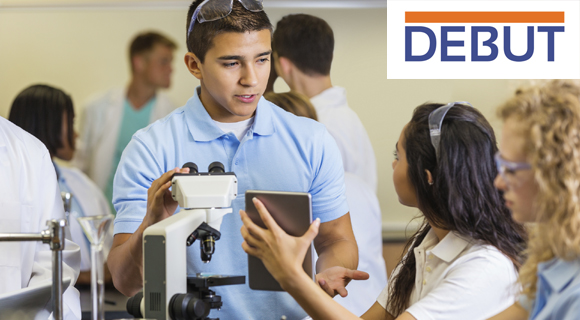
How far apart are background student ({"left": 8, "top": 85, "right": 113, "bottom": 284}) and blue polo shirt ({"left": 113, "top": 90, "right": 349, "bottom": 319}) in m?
1.71

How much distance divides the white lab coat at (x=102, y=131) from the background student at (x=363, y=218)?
79 centimetres

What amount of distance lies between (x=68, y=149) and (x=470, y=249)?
2480 mm

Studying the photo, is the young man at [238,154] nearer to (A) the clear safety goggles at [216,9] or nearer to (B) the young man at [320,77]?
(A) the clear safety goggles at [216,9]

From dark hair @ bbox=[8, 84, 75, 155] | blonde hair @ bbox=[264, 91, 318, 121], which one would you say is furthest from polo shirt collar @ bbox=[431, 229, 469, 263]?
dark hair @ bbox=[8, 84, 75, 155]

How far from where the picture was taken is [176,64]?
3170 mm

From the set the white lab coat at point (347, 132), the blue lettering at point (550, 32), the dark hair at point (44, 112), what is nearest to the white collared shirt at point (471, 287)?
the white lab coat at point (347, 132)

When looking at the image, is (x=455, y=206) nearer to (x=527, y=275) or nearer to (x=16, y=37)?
(x=527, y=275)

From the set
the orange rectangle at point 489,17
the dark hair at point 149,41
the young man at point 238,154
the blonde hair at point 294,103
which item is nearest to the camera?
the young man at point 238,154

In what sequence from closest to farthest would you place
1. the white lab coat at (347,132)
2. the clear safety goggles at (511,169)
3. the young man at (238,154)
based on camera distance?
1. the clear safety goggles at (511,169)
2. the young man at (238,154)
3. the white lab coat at (347,132)

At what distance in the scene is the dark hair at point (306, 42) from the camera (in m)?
3.00

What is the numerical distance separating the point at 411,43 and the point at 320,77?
497 mm

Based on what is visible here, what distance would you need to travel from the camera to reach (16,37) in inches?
124

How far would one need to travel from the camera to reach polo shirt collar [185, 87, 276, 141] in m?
1.65

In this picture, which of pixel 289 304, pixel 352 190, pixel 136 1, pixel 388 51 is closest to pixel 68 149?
pixel 136 1
